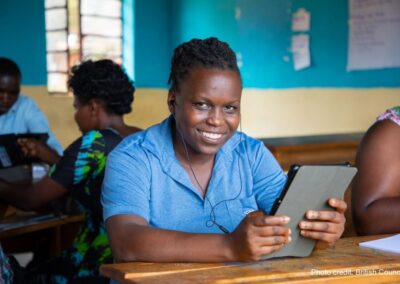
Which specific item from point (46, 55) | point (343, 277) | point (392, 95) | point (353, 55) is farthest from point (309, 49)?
point (343, 277)

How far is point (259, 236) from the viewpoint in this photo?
1.44m

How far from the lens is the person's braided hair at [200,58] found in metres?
1.75

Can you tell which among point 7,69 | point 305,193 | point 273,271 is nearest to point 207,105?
point 305,193

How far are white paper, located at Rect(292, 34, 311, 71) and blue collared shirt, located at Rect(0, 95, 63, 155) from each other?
2822mm

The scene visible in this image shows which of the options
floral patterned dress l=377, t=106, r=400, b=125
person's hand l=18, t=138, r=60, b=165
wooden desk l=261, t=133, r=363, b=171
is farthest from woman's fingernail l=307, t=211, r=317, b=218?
person's hand l=18, t=138, r=60, b=165

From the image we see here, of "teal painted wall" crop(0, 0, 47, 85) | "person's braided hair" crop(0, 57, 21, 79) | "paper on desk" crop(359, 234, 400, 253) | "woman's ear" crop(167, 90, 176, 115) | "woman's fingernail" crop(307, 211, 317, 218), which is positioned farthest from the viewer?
"teal painted wall" crop(0, 0, 47, 85)

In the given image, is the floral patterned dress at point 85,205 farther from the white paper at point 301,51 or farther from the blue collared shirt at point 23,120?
the white paper at point 301,51

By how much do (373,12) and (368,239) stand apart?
4.12 m

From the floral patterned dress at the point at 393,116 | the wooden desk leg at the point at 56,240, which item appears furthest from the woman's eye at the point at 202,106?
the wooden desk leg at the point at 56,240

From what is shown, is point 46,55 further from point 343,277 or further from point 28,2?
point 343,277

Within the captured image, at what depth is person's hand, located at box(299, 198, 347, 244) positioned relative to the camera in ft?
5.08

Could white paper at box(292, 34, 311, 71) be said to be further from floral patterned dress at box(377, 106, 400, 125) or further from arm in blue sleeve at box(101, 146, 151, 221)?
arm in blue sleeve at box(101, 146, 151, 221)

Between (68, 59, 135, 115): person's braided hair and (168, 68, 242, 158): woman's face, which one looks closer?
(168, 68, 242, 158): woman's face

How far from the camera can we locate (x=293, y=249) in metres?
1.56
